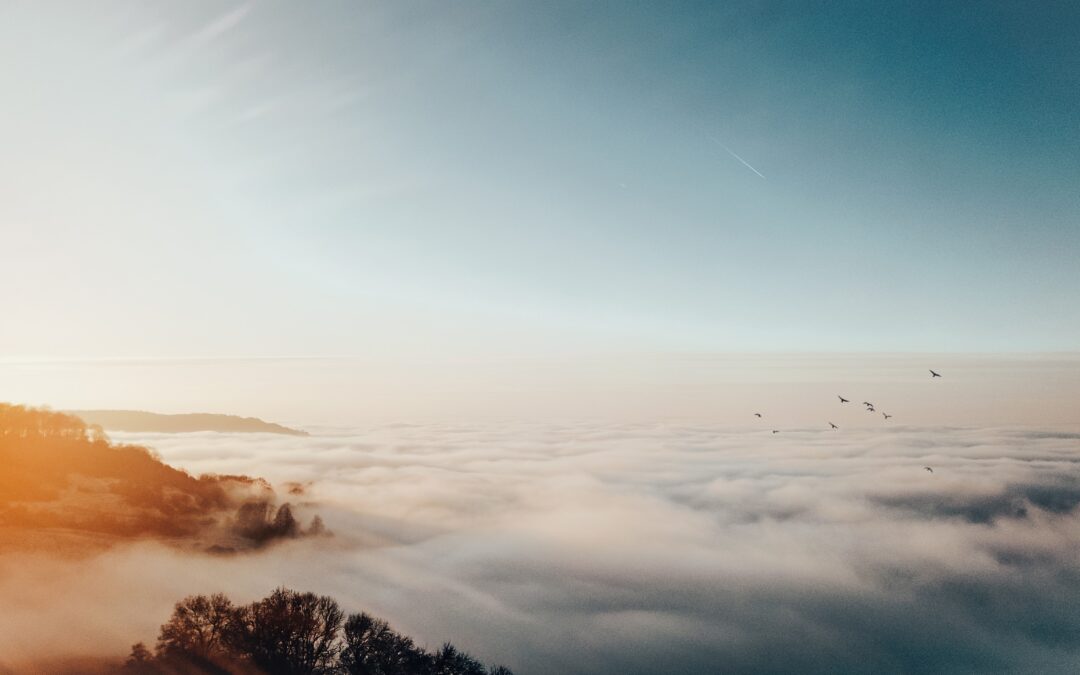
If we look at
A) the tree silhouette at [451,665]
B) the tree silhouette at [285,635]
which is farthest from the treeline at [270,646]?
the tree silhouette at [451,665]

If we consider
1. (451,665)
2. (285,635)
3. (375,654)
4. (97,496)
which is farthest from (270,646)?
(97,496)

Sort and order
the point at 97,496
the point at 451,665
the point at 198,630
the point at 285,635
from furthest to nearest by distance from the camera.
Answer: the point at 97,496 < the point at 451,665 < the point at 285,635 < the point at 198,630

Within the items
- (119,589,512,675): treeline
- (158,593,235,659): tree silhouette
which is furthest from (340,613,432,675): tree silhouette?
(158,593,235,659): tree silhouette

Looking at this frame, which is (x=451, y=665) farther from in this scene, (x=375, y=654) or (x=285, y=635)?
(x=285, y=635)

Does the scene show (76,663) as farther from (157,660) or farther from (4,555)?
(4,555)

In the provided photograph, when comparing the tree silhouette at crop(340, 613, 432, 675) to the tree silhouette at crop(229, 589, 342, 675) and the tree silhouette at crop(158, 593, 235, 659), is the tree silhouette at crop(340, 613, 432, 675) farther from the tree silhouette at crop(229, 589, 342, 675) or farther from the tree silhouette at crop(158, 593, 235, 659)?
the tree silhouette at crop(158, 593, 235, 659)

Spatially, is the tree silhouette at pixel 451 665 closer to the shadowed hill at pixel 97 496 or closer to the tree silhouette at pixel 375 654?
the tree silhouette at pixel 375 654
